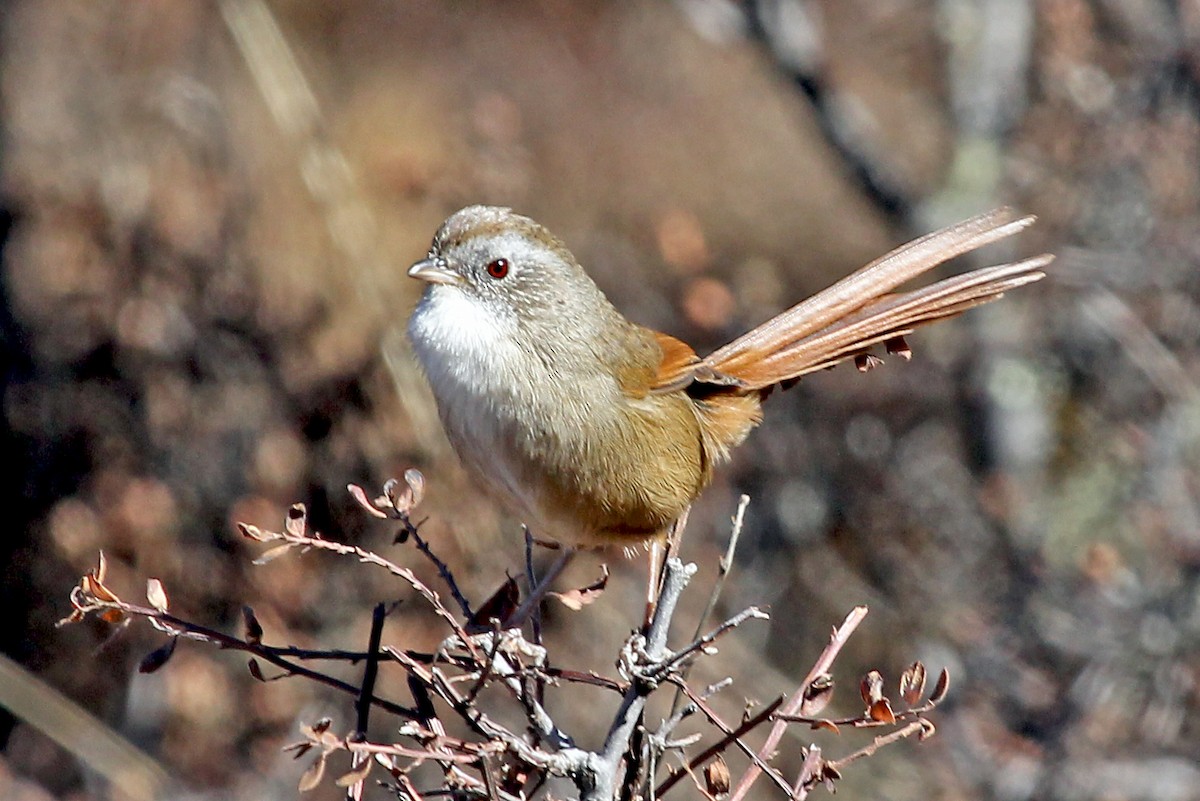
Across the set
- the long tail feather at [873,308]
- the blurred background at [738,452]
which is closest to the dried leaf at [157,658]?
the long tail feather at [873,308]

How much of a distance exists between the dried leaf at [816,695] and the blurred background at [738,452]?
10.3ft

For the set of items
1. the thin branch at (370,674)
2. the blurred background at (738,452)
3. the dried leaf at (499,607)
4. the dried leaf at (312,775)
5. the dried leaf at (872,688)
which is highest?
the dried leaf at (872,688)

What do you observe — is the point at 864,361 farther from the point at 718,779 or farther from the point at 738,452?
the point at 738,452

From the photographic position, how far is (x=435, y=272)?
331 cm

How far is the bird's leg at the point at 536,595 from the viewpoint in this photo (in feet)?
9.08

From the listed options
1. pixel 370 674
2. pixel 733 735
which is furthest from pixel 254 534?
pixel 733 735

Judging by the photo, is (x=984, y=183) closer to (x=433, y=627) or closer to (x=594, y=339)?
(x=433, y=627)

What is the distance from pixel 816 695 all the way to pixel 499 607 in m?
0.82

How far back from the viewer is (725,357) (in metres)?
3.73

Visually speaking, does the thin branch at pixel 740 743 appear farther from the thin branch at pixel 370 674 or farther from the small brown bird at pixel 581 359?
the small brown bird at pixel 581 359

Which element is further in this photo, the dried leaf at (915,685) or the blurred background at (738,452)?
the blurred background at (738,452)

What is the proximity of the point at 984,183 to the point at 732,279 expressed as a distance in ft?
5.96

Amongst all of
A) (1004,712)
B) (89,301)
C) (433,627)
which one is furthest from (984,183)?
(89,301)

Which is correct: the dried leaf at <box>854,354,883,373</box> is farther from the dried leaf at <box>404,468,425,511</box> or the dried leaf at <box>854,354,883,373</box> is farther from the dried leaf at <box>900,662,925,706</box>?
the dried leaf at <box>404,468,425,511</box>
